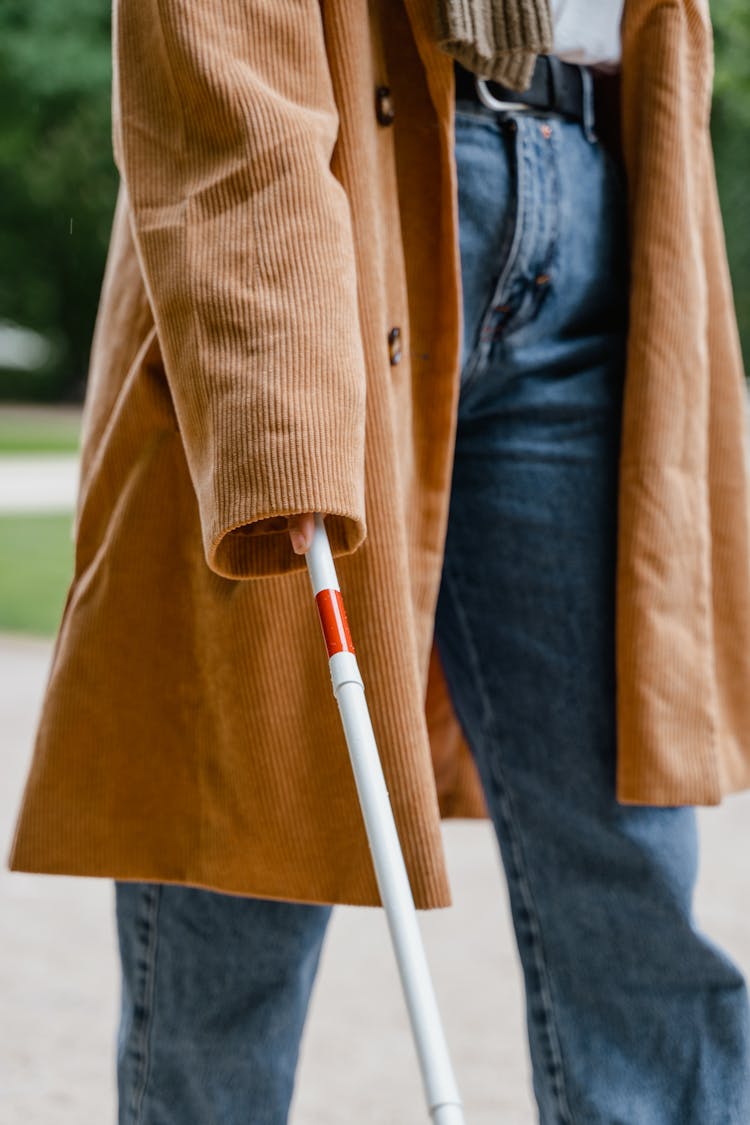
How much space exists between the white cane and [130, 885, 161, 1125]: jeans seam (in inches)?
19.5

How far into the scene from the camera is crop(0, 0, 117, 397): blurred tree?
2062 cm

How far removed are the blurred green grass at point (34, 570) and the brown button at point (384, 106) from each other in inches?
162

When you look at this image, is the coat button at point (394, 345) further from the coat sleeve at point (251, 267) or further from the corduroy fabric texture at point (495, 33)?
the corduroy fabric texture at point (495, 33)

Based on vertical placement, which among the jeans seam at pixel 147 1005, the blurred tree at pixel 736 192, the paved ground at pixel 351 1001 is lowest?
the blurred tree at pixel 736 192

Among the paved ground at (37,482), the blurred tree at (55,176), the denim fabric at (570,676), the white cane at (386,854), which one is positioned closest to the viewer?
the white cane at (386,854)

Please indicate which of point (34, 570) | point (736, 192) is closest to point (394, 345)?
point (34, 570)

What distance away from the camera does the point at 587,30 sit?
58.5 inches

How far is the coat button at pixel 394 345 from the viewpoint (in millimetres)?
1381

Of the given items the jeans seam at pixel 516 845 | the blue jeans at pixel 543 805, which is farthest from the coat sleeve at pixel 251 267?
the jeans seam at pixel 516 845

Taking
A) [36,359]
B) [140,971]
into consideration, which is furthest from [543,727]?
[36,359]

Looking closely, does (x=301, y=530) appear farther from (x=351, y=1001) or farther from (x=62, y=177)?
(x=62, y=177)

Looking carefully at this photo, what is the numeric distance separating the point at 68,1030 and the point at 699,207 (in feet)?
5.66

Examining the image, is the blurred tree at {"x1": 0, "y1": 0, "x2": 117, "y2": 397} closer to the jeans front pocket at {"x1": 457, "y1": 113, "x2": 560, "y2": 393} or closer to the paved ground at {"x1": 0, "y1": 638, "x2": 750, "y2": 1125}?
the paved ground at {"x1": 0, "y1": 638, "x2": 750, "y2": 1125}

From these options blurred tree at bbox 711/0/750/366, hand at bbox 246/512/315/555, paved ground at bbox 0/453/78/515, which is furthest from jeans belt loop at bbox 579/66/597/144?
blurred tree at bbox 711/0/750/366
